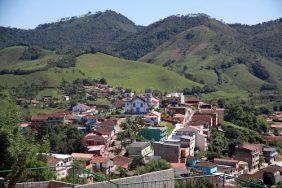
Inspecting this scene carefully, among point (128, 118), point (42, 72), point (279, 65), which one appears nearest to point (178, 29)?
point (279, 65)

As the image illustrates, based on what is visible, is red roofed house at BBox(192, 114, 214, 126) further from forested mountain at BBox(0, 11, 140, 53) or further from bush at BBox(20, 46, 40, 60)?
forested mountain at BBox(0, 11, 140, 53)

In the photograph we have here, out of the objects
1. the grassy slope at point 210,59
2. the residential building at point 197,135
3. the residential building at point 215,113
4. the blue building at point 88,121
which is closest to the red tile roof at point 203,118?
the residential building at point 215,113

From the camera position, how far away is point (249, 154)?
33.0 metres

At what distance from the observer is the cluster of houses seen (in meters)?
28.6

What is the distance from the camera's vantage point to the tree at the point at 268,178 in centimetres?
2759

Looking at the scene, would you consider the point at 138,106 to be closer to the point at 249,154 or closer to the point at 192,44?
the point at 249,154

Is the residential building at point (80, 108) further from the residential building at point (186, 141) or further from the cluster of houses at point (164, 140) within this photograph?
the residential building at point (186, 141)

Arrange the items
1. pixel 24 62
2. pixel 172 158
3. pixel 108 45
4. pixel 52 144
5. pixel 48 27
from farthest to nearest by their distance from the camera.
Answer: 1. pixel 48 27
2. pixel 108 45
3. pixel 24 62
4. pixel 52 144
5. pixel 172 158

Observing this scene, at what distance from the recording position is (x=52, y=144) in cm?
3288

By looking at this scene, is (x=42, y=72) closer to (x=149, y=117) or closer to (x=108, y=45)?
(x=149, y=117)

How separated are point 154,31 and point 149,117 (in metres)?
98.2

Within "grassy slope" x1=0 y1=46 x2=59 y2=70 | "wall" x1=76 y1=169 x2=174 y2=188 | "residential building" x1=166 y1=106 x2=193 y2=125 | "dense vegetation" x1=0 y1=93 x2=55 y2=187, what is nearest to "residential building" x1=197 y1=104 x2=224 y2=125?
"residential building" x1=166 y1=106 x2=193 y2=125

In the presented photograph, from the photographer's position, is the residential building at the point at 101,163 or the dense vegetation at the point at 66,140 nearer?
the residential building at the point at 101,163

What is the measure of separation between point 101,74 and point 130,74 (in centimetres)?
504
